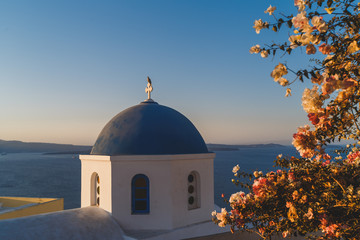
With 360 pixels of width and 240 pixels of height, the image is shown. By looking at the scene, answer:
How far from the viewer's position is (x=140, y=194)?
952cm

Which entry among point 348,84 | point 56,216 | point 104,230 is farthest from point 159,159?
point 348,84

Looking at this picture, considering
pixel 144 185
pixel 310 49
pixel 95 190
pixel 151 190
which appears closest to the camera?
pixel 310 49

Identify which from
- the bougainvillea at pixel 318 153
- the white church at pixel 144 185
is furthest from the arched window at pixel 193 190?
the bougainvillea at pixel 318 153

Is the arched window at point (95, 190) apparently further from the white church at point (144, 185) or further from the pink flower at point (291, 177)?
the pink flower at point (291, 177)

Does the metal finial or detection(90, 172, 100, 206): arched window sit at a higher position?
the metal finial

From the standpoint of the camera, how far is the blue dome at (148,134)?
31.6ft

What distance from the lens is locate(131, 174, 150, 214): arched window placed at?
929cm

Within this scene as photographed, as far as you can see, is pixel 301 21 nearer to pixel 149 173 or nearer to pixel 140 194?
pixel 149 173

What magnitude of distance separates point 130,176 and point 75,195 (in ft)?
197

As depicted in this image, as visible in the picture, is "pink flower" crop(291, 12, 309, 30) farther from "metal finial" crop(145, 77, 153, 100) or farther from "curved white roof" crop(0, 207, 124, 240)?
"metal finial" crop(145, 77, 153, 100)

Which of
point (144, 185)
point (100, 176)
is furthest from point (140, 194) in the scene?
point (100, 176)

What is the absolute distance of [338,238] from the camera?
3330mm

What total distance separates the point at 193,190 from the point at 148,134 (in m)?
2.25

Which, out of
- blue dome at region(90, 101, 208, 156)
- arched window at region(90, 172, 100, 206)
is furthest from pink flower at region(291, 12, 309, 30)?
arched window at region(90, 172, 100, 206)
